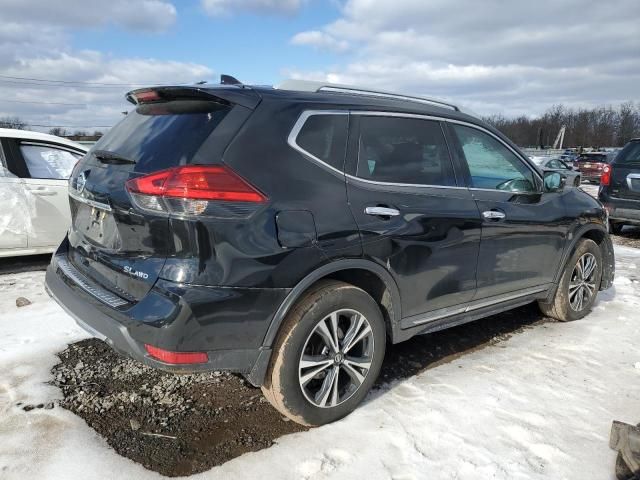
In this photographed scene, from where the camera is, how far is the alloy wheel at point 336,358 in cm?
288

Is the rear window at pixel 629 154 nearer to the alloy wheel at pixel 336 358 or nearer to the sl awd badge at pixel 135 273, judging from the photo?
the alloy wheel at pixel 336 358

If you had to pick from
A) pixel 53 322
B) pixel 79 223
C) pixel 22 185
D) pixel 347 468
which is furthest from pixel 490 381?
pixel 22 185

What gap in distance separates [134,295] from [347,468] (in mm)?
1385

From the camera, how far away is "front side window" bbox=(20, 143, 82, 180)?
20.1 ft

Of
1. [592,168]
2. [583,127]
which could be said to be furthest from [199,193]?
[583,127]

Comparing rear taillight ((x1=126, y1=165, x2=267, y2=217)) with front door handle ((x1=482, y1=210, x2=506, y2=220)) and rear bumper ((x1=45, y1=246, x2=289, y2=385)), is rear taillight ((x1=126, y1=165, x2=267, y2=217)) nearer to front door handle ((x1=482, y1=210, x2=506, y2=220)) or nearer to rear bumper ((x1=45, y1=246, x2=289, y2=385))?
rear bumper ((x1=45, y1=246, x2=289, y2=385))

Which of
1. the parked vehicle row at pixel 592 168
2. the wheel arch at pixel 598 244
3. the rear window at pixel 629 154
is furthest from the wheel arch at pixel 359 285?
Answer: the parked vehicle row at pixel 592 168

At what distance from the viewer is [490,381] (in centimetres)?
363

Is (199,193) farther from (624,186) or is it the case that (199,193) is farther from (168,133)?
(624,186)

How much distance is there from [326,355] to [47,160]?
5.01m

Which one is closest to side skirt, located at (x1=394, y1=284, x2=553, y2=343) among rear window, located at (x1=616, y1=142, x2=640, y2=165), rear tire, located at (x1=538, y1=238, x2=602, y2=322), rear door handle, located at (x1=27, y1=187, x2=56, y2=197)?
rear tire, located at (x1=538, y1=238, x2=602, y2=322)

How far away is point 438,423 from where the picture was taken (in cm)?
305

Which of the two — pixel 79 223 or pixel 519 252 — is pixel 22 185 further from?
pixel 519 252

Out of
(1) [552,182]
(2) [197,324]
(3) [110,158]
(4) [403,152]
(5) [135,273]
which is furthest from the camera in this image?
(1) [552,182]
